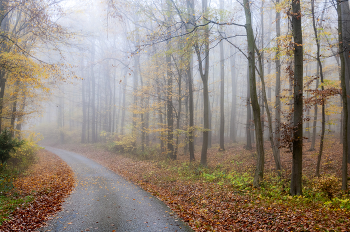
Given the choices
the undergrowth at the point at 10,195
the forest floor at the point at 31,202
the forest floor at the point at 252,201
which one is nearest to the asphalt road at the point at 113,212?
the forest floor at the point at 31,202

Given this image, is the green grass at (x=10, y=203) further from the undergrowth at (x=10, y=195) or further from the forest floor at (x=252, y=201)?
the forest floor at (x=252, y=201)

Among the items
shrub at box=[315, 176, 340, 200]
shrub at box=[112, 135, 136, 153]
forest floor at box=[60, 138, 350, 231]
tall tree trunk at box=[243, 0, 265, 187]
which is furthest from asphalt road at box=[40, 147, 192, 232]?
shrub at box=[112, 135, 136, 153]

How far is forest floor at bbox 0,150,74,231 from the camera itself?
16.3ft

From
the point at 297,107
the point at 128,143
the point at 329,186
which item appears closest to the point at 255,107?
the point at 297,107

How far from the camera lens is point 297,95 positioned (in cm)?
671

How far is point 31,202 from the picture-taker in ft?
20.7

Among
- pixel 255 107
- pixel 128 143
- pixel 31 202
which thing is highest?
pixel 255 107

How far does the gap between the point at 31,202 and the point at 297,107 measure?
936 centimetres

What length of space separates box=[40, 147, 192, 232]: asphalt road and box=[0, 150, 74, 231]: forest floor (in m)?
0.31

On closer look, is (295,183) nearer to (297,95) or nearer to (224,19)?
(297,95)

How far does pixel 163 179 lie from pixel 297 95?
7161mm

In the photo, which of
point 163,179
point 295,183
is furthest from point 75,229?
point 295,183

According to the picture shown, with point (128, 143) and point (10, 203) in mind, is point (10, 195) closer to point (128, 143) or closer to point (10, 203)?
point (10, 203)

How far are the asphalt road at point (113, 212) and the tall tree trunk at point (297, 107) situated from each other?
4356 mm
